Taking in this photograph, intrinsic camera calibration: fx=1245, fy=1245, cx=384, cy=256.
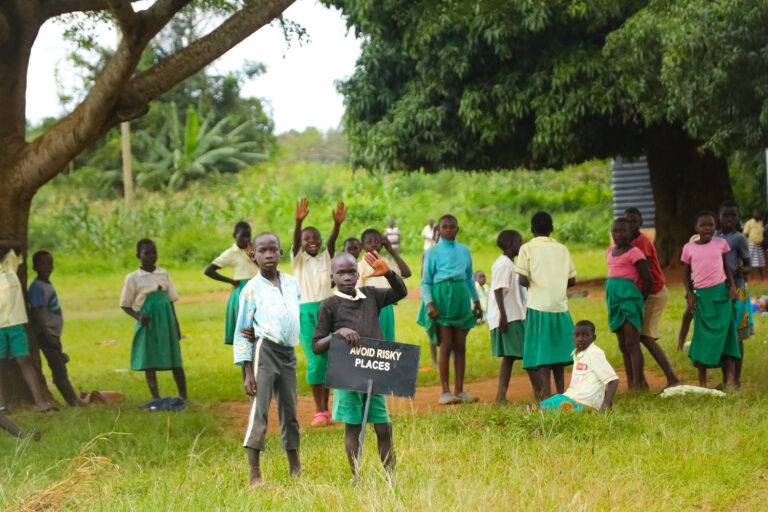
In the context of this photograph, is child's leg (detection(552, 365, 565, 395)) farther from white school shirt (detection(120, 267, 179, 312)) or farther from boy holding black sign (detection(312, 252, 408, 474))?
white school shirt (detection(120, 267, 179, 312))

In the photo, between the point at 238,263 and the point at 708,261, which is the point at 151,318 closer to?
the point at 238,263

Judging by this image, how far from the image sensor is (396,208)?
40.5 metres

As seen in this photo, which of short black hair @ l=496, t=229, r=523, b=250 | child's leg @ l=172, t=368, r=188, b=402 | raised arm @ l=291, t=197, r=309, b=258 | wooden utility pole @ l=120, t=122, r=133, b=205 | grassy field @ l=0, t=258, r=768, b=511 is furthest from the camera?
wooden utility pole @ l=120, t=122, r=133, b=205

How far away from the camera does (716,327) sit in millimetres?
10328

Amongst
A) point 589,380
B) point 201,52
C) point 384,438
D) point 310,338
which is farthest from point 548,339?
point 201,52

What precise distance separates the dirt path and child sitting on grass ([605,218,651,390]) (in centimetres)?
62

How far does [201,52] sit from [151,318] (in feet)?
8.34

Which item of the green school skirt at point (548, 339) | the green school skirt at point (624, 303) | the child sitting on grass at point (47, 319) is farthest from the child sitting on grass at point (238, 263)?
the green school skirt at point (624, 303)

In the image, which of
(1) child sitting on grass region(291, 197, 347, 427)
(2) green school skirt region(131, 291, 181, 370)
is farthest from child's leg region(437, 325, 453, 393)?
(2) green school skirt region(131, 291, 181, 370)

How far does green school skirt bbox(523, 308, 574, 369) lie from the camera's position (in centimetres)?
974

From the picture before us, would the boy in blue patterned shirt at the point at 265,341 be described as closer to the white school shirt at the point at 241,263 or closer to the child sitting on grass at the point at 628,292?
the child sitting on grass at the point at 628,292

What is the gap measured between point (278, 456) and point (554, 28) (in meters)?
12.4

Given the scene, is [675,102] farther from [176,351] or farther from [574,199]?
[574,199]

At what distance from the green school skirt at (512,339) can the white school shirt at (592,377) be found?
1.54m
